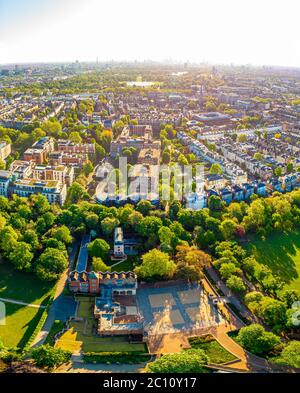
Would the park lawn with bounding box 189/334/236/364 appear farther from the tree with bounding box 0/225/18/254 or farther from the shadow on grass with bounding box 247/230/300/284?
the tree with bounding box 0/225/18/254

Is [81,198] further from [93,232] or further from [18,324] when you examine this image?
[18,324]

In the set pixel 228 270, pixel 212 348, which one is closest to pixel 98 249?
pixel 228 270

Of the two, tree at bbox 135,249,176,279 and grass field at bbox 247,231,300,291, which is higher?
tree at bbox 135,249,176,279

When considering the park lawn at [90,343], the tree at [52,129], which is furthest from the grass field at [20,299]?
the tree at [52,129]

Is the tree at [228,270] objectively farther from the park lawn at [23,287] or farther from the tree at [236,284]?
the park lawn at [23,287]

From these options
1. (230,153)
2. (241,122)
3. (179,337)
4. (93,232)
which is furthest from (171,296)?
(241,122)

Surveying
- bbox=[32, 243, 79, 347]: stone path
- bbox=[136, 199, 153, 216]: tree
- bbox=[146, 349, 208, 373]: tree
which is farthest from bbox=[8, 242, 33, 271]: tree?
bbox=[146, 349, 208, 373]: tree
